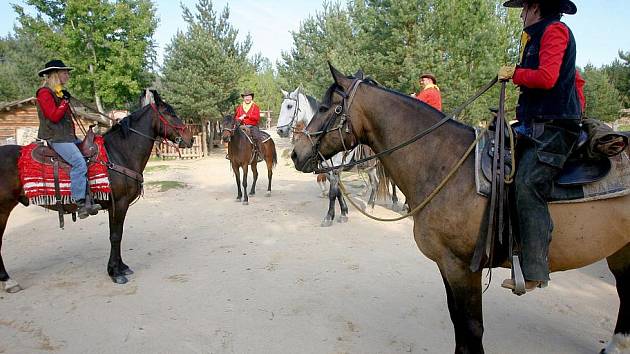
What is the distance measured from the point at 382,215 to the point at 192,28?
876 inches

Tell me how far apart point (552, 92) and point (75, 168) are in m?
5.31

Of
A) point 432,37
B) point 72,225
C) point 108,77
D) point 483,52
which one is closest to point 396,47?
point 432,37

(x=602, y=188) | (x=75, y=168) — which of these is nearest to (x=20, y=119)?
(x=75, y=168)

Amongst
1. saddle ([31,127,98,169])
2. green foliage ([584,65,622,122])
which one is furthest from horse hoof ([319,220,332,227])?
green foliage ([584,65,622,122])

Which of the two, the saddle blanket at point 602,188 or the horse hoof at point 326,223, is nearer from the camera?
the saddle blanket at point 602,188

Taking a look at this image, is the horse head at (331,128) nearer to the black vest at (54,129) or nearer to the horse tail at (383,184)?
the black vest at (54,129)

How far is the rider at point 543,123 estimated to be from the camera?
2.36 meters

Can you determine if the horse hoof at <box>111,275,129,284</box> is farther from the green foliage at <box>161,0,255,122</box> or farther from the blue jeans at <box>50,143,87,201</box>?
the green foliage at <box>161,0,255,122</box>

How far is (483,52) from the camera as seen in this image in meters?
16.7

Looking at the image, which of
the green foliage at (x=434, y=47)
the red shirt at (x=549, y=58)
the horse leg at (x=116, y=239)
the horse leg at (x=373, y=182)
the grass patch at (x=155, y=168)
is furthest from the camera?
the grass patch at (x=155, y=168)

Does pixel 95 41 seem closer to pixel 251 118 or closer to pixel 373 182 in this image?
pixel 251 118

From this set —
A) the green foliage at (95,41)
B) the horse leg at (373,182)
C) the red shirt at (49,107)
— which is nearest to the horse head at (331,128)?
the red shirt at (49,107)

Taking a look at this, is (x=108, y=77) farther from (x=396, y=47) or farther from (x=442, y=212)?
(x=442, y=212)

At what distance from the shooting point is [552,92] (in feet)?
8.10
